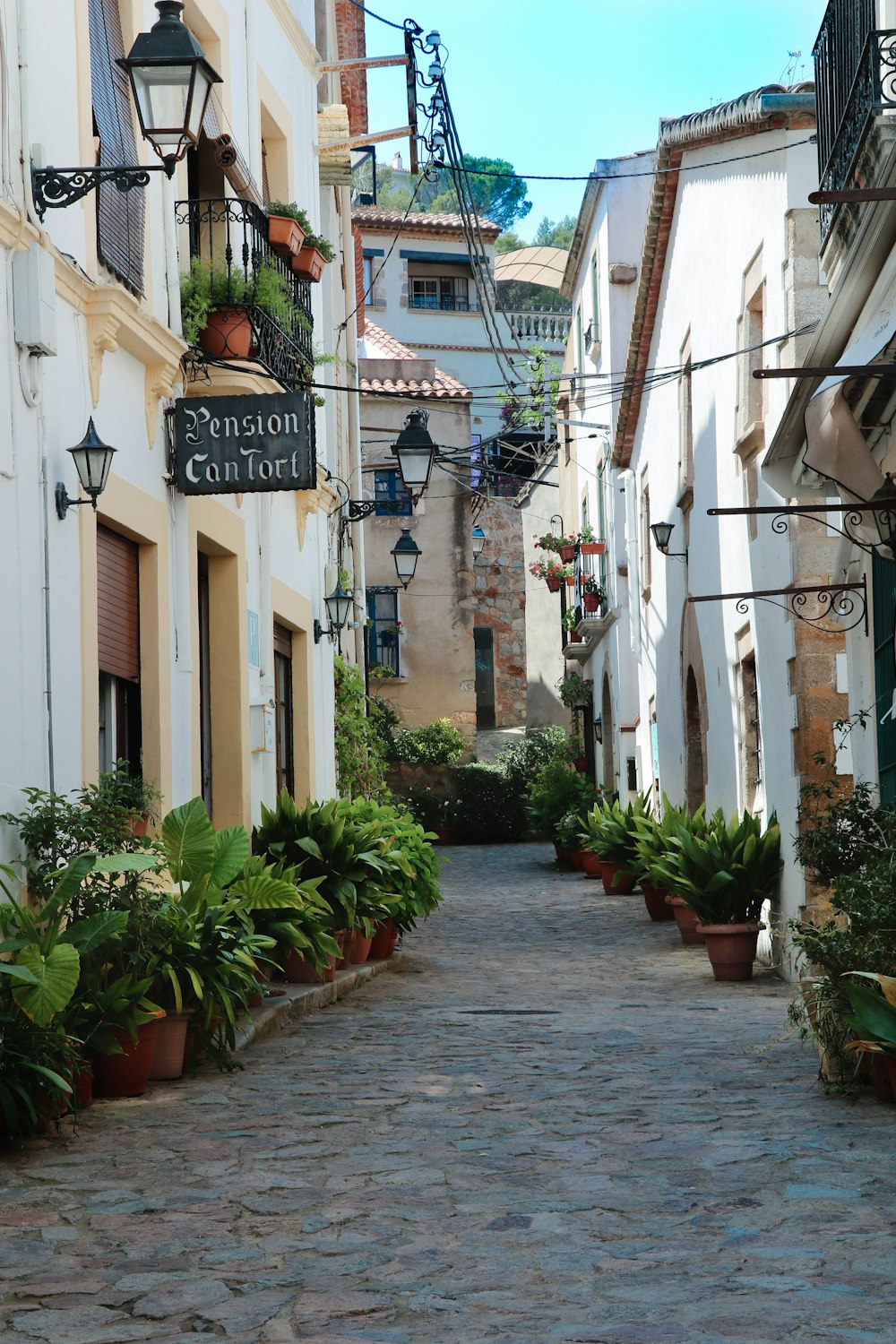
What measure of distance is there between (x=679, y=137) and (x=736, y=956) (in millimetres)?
7125

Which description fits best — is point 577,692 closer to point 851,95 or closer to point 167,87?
point 851,95

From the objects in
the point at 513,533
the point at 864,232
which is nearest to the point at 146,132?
the point at 864,232

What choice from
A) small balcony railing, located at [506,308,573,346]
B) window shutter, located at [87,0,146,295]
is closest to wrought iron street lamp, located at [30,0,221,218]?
window shutter, located at [87,0,146,295]

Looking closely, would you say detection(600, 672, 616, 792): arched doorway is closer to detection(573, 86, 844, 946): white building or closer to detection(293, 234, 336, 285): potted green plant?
detection(573, 86, 844, 946): white building

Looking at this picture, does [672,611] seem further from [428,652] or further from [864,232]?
Result: [428,652]

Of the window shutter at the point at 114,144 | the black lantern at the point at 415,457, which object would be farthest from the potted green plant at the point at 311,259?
the window shutter at the point at 114,144

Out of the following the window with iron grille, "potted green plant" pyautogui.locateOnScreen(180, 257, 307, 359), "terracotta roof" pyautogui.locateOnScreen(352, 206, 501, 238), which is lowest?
"potted green plant" pyautogui.locateOnScreen(180, 257, 307, 359)

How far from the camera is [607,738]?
25312 millimetres

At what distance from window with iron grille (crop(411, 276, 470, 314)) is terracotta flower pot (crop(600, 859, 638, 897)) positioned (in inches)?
1042

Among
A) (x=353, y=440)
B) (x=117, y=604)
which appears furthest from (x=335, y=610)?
(x=117, y=604)

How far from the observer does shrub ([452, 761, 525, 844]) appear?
28016mm

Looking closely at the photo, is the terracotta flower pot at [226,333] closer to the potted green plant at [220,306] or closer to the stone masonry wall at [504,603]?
the potted green plant at [220,306]

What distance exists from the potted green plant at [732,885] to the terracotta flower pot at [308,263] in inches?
200

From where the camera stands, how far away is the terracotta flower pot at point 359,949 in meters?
11.4
